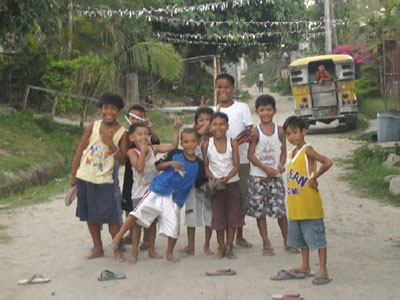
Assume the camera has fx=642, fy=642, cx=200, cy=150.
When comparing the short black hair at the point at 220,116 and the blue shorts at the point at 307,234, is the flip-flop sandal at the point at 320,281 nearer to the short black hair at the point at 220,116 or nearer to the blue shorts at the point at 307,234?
the blue shorts at the point at 307,234

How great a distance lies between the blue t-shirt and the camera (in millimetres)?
5828

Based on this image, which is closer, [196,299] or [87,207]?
[196,299]

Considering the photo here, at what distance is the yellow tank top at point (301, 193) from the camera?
5059 millimetres

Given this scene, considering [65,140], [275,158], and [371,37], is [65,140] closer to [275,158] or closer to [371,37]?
[275,158]

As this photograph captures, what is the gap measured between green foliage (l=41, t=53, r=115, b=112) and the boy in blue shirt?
1117 centimetres

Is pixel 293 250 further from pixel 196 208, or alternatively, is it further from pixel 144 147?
pixel 144 147

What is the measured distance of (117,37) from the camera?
21359 millimetres

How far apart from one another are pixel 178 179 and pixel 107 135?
31.7 inches

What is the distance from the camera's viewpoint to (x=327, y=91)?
18.5m

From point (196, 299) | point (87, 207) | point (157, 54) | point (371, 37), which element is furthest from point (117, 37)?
point (196, 299)

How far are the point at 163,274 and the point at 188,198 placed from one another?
0.89 metres

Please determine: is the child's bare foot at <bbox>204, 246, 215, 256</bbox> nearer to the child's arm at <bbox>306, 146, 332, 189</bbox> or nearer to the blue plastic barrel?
the child's arm at <bbox>306, 146, 332, 189</bbox>

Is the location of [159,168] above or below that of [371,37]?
below

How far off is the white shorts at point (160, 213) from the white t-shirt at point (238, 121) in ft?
3.05
